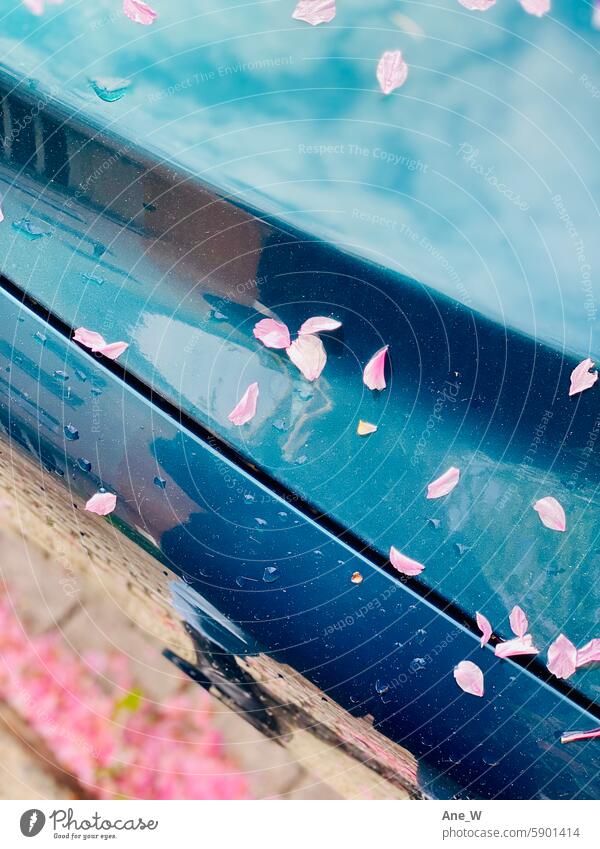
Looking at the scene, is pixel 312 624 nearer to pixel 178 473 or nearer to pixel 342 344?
pixel 178 473

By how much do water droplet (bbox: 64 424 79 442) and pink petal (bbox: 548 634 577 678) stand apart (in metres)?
0.66

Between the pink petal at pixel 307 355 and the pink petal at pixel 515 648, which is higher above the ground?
the pink petal at pixel 307 355

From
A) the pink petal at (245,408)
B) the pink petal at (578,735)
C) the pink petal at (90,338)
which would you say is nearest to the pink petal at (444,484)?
the pink petal at (245,408)

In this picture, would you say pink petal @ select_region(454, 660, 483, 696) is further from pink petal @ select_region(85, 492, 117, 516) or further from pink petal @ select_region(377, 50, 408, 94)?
pink petal @ select_region(377, 50, 408, 94)

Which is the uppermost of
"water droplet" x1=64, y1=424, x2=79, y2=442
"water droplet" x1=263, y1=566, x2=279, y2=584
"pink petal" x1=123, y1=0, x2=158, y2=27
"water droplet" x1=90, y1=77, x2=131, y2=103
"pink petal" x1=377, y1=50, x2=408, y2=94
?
"pink petal" x1=377, y1=50, x2=408, y2=94

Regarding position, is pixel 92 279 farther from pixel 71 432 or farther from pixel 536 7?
pixel 536 7

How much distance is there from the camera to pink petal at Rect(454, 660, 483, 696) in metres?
0.78

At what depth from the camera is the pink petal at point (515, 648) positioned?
2.52ft

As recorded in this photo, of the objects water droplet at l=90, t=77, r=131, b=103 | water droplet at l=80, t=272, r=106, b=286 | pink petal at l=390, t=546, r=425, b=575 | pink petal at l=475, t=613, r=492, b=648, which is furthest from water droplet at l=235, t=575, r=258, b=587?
water droplet at l=90, t=77, r=131, b=103

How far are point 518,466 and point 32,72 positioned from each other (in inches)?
30.0

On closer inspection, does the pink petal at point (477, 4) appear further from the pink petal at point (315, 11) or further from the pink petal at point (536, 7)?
the pink petal at point (315, 11)

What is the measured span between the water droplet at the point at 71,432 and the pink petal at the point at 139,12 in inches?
19.8

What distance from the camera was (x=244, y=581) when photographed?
0.82m

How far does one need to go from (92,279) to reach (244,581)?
430 millimetres
